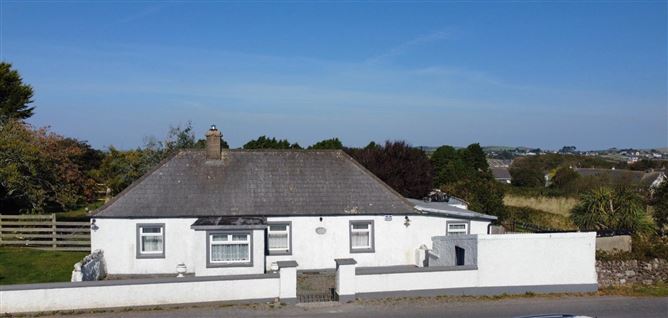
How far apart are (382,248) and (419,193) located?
13.5m

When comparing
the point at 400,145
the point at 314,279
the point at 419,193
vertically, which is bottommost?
the point at 314,279

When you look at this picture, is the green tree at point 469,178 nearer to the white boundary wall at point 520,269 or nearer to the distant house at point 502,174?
the white boundary wall at point 520,269

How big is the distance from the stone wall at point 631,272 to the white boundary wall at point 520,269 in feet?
2.78

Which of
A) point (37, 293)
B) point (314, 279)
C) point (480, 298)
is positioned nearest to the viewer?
point (37, 293)

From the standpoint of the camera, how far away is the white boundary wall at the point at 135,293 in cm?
1464

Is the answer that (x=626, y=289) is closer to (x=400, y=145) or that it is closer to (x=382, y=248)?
(x=382, y=248)

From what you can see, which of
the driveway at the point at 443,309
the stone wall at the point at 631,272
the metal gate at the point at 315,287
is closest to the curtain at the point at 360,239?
the metal gate at the point at 315,287

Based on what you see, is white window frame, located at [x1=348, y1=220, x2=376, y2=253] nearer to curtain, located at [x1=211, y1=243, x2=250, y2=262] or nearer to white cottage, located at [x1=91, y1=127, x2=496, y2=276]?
white cottage, located at [x1=91, y1=127, x2=496, y2=276]

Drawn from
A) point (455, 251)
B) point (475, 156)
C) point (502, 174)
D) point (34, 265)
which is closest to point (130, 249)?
point (34, 265)

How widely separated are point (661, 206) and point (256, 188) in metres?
21.5

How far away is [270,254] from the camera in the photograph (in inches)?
853

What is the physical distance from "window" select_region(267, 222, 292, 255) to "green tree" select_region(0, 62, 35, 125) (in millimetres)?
38395

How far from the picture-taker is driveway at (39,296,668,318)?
1481 cm

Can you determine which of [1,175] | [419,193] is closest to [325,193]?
[419,193]
